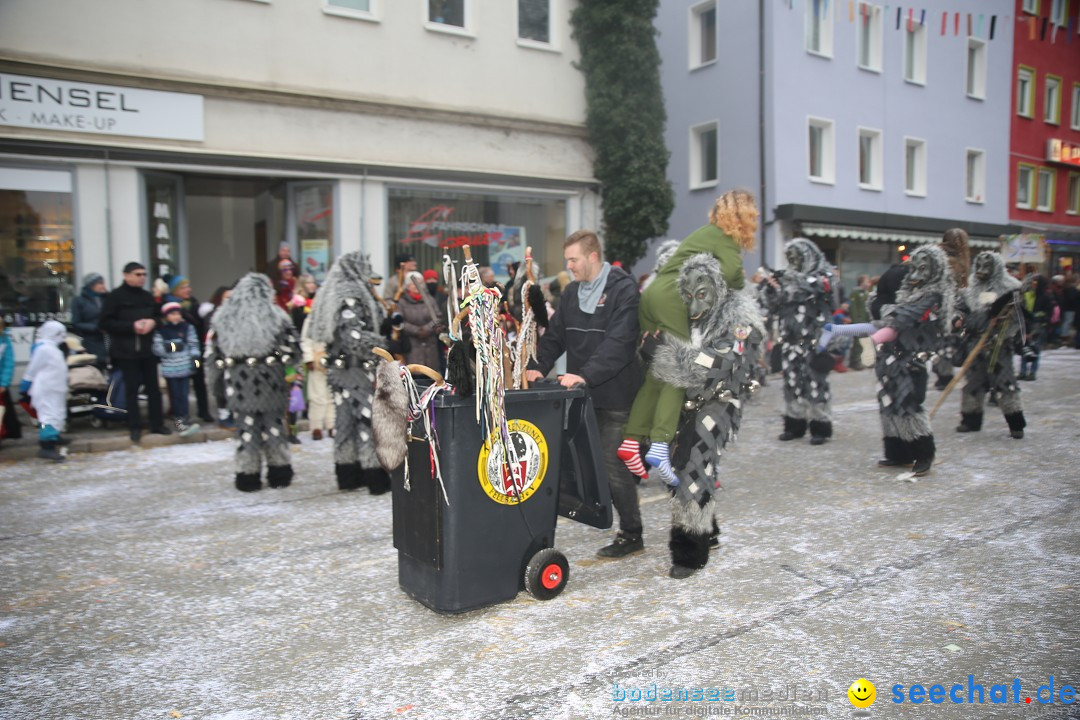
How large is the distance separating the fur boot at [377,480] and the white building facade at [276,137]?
7.08 metres

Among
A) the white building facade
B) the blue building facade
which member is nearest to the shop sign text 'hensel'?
the white building facade

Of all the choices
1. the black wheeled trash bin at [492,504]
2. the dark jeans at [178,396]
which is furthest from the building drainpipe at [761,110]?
the black wheeled trash bin at [492,504]

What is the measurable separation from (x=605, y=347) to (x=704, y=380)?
60 cm

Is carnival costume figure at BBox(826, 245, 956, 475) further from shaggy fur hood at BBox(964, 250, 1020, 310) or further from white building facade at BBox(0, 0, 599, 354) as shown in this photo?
white building facade at BBox(0, 0, 599, 354)

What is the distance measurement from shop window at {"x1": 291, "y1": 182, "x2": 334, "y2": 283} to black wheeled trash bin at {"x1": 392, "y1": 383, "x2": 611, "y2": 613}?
9.79 meters

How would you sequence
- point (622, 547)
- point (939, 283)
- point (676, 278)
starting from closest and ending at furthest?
point (676, 278), point (622, 547), point (939, 283)

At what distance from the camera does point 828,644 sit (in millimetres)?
3691

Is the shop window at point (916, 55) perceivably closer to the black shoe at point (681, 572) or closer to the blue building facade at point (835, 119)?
the blue building facade at point (835, 119)

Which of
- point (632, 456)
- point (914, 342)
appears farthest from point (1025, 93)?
point (632, 456)

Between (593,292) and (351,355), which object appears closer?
(593,292)

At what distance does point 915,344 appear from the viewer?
6.79 m

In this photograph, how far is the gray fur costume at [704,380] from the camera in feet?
14.3

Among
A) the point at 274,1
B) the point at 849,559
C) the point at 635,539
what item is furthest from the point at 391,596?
the point at 274,1

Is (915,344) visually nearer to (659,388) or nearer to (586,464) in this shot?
(659,388)
